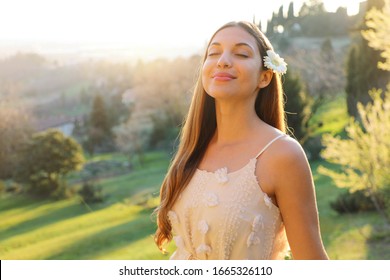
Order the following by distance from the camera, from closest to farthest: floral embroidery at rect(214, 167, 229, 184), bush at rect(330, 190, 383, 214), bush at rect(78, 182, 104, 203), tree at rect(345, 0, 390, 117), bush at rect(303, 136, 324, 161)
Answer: floral embroidery at rect(214, 167, 229, 184)
bush at rect(330, 190, 383, 214)
tree at rect(345, 0, 390, 117)
bush at rect(78, 182, 104, 203)
bush at rect(303, 136, 324, 161)

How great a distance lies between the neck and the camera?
1678mm

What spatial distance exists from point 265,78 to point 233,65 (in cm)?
15

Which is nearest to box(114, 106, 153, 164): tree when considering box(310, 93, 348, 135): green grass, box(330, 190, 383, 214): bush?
box(310, 93, 348, 135): green grass

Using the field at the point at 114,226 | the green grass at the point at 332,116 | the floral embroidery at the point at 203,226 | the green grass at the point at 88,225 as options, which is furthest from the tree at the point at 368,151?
the green grass at the point at 332,116

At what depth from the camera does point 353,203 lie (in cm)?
1038

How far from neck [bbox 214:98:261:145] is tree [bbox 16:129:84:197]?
1215cm

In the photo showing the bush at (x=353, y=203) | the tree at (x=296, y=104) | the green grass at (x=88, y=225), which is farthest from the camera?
the tree at (x=296, y=104)

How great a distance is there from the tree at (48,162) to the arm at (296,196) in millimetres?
12382

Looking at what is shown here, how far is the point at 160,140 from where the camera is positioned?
1748 cm

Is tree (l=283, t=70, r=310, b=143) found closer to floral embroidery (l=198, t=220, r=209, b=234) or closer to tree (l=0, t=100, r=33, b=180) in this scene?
tree (l=0, t=100, r=33, b=180)

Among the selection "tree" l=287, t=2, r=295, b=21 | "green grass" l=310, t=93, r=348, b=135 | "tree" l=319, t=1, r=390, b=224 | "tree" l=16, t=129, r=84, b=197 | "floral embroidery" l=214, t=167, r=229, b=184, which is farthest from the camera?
"tree" l=287, t=2, r=295, b=21

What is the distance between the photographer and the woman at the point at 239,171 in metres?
1.51

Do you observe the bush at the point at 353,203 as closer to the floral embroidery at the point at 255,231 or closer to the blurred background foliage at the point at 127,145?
the blurred background foliage at the point at 127,145

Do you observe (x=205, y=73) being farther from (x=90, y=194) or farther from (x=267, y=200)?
(x=90, y=194)
